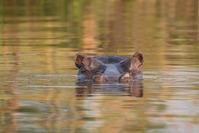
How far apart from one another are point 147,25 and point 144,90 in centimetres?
1329

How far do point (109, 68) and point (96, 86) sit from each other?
1.99 feet

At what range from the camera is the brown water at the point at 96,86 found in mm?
8039

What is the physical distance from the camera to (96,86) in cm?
1061

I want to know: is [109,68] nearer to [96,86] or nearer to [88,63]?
[88,63]

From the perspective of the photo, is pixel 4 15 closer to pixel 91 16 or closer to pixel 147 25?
pixel 91 16

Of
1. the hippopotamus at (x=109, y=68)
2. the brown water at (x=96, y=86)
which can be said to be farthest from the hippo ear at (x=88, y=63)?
the brown water at (x=96, y=86)

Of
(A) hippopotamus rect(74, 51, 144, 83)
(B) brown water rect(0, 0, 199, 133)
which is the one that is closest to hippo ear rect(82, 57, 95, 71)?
(A) hippopotamus rect(74, 51, 144, 83)

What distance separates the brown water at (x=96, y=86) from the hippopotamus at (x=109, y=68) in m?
0.20

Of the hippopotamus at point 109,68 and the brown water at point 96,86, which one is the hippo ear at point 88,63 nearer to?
the hippopotamus at point 109,68

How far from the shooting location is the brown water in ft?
26.4

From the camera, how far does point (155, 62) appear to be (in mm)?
13555

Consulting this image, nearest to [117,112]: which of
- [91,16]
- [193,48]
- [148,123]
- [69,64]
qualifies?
[148,123]

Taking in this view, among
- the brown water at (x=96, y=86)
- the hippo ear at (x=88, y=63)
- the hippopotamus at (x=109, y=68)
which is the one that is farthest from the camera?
the hippo ear at (x=88, y=63)

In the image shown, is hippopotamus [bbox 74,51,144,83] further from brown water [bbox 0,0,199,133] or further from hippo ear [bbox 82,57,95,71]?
brown water [bbox 0,0,199,133]
